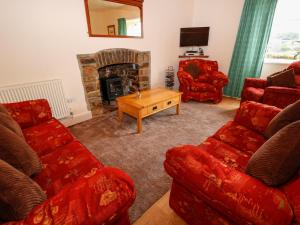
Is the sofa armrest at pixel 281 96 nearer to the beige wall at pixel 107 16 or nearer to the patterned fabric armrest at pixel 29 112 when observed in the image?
the beige wall at pixel 107 16

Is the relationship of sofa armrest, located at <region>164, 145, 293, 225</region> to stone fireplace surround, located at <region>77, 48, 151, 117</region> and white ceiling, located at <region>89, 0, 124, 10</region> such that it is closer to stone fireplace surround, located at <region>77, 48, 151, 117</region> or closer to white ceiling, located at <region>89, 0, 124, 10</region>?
stone fireplace surround, located at <region>77, 48, 151, 117</region>

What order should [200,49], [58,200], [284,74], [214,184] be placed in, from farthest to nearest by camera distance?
[200,49] → [284,74] → [214,184] → [58,200]

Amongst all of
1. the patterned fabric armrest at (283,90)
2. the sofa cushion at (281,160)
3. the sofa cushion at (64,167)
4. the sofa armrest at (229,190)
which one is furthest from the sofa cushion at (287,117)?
the patterned fabric armrest at (283,90)

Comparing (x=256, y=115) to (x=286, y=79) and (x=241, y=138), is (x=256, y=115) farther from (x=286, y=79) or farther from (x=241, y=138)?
(x=286, y=79)

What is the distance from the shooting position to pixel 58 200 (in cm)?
73

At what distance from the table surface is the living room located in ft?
0.19

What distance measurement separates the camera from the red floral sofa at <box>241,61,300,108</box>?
253cm

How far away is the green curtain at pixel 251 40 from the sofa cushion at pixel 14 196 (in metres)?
4.12

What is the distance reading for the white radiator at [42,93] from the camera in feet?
6.95

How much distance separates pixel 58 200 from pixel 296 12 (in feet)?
15.1

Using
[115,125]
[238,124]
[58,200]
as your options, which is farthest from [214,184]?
[115,125]

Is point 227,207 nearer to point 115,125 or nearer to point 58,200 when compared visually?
point 58,200

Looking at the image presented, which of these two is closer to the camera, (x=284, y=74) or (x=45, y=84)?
(x=45, y=84)

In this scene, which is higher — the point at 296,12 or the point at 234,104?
the point at 296,12
